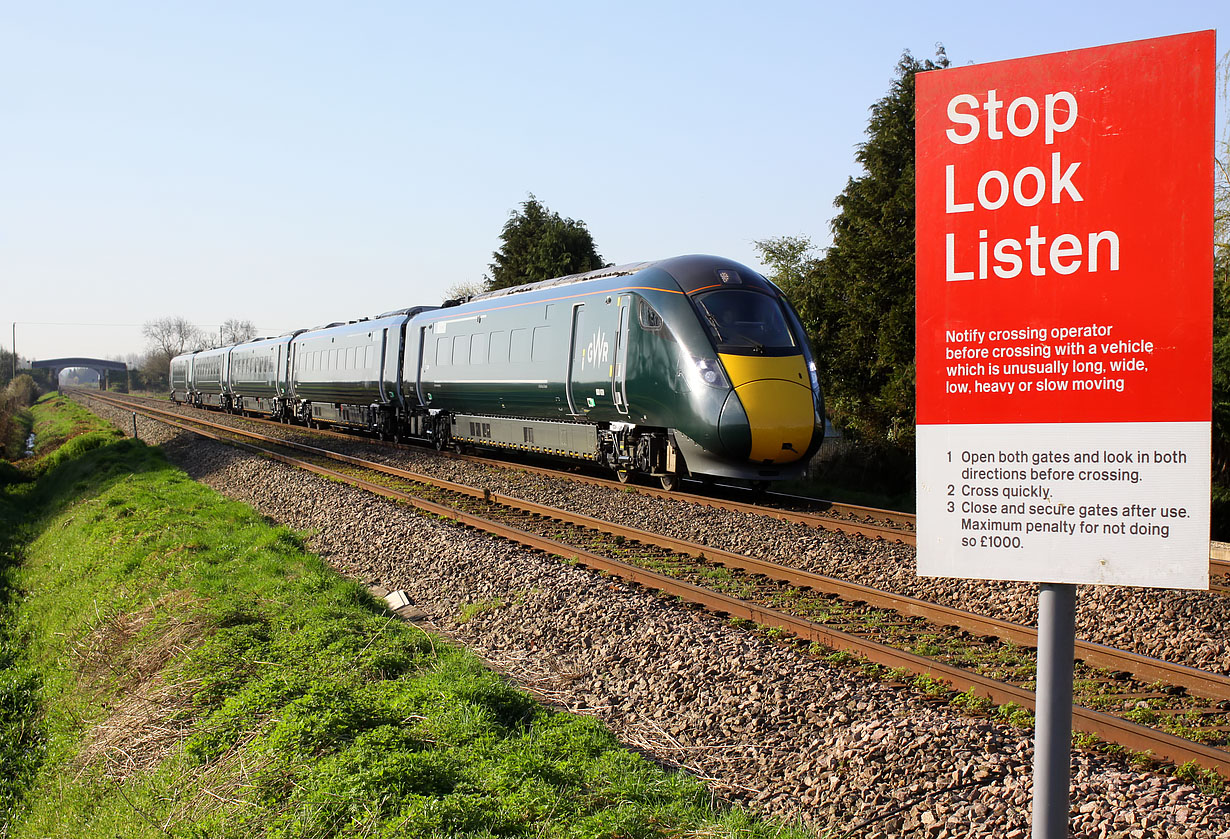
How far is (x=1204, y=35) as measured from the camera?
1.82m

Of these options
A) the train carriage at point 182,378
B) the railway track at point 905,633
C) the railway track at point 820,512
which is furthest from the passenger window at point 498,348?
the train carriage at point 182,378

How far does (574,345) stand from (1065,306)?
1333 cm

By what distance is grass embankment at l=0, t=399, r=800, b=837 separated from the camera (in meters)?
4.08

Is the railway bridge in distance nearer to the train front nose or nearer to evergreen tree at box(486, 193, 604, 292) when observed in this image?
evergreen tree at box(486, 193, 604, 292)

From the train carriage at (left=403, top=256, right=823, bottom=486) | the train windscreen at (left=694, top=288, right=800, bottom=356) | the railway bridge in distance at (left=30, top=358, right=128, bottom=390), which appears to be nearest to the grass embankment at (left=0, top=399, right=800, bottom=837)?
the train carriage at (left=403, top=256, right=823, bottom=486)

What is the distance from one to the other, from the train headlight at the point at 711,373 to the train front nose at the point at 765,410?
0.32 feet

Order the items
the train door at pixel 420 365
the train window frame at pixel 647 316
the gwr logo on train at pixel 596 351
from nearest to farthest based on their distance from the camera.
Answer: the train window frame at pixel 647 316 < the gwr logo on train at pixel 596 351 < the train door at pixel 420 365

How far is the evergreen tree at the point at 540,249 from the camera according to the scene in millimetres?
39062

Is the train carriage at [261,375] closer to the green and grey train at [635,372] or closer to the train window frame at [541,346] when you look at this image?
the green and grey train at [635,372]

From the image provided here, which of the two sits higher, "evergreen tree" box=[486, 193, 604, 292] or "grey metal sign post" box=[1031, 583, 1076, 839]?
"evergreen tree" box=[486, 193, 604, 292]

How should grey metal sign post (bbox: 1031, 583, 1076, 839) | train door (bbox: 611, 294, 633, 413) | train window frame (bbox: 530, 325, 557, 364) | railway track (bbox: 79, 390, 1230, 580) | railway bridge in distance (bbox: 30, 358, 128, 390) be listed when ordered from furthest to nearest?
1. railway bridge in distance (bbox: 30, 358, 128, 390)
2. train window frame (bbox: 530, 325, 557, 364)
3. train door (bbox: 611, 294, 633, 413)
4. railway track (bbox: 79, 390, 1230, 580)
5. grey metal sign post (bbox: 1031, 583, 1076, 839)

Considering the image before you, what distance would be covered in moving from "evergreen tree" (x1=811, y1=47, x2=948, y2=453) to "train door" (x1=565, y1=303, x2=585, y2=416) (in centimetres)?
749

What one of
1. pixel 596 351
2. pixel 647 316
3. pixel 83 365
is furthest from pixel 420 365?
pixel 83 365

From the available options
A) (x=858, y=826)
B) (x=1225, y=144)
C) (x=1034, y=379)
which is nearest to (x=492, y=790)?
(x=858, y=826)
